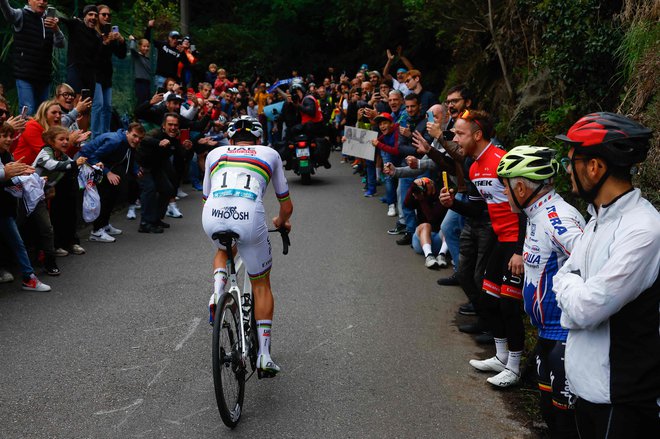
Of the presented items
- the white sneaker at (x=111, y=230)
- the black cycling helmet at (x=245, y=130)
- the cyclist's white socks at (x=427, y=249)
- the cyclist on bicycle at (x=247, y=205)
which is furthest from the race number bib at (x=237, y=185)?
the white sneaker at (x=111, y=230)

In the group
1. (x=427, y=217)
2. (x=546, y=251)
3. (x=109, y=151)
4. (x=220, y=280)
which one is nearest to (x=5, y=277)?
(x=109, y=151)

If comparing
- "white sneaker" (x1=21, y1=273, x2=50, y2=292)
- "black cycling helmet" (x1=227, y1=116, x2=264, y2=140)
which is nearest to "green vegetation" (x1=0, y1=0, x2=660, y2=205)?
"black cycling helmet" (x1=227, y1=116, x2=264, y2=140)

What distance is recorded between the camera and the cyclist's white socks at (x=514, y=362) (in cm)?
568

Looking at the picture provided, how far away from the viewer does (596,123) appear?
297 centimetres

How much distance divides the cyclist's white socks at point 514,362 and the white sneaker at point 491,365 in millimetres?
168

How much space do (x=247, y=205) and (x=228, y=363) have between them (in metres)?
1.10

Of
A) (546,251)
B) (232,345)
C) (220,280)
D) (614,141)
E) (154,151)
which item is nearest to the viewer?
(614,141)

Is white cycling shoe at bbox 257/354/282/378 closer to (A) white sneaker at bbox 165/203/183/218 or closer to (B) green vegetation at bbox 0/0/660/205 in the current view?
(B) green vegetation at bbox 0/0/660/205

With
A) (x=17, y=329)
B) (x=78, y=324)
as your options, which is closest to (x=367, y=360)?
(x=78, y=324)

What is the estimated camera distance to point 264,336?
5.37 metres

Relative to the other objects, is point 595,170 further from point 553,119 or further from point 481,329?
point 553,119

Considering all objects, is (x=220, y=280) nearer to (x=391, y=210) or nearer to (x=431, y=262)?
(x=431, y=262)

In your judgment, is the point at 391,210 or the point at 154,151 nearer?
the point at 154,151

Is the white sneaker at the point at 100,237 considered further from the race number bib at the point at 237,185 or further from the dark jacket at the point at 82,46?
the race number bib at the point at 237,185
